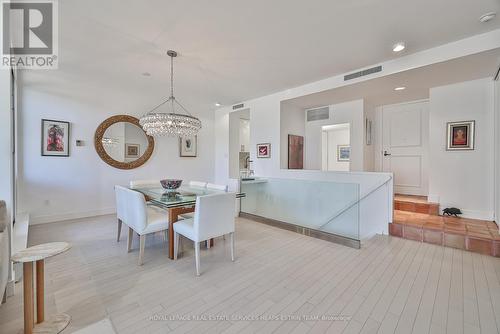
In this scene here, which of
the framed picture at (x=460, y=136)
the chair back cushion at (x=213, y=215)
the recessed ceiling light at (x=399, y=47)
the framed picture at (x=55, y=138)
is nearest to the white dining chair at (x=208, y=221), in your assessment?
the chair back cushion at (x=213, y=215)

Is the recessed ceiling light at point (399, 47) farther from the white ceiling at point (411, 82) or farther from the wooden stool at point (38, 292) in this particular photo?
the wooden stool at point (38, 292)

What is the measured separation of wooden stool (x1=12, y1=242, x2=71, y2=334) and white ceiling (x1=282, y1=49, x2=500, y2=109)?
470 cm

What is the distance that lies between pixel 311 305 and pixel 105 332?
161cm

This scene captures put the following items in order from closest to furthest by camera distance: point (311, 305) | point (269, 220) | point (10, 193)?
point (311, 305) → point (10, 193) → point (269, 220)

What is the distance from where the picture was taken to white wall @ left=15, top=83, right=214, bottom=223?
417 centimetres

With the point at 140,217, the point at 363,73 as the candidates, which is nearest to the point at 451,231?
the point at 363,73

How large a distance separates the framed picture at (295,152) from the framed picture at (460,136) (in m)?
Result: 2.95

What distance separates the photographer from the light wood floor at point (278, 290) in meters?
1.69

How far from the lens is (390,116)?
5395 mm

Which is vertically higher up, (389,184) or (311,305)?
(389,184)

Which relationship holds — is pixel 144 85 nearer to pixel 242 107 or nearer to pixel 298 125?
pixel 242 107

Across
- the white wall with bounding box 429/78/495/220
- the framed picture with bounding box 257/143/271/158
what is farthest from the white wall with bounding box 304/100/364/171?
the white wall with bounding box 429/78/495/220

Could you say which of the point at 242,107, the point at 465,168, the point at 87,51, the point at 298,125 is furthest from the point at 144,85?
the point at 465,168

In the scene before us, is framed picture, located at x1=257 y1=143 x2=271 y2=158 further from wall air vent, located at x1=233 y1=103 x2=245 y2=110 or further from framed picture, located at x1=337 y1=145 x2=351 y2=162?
framed picture, located at x1=337 y1=145 x2=351 y2=162
